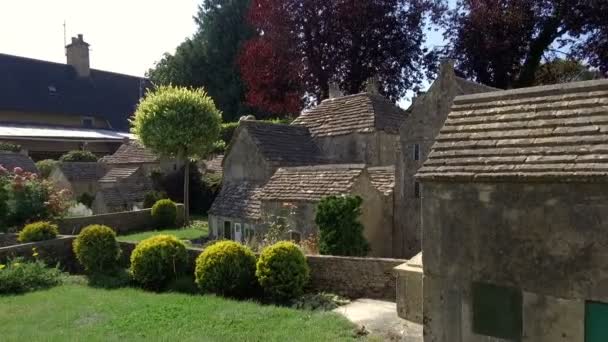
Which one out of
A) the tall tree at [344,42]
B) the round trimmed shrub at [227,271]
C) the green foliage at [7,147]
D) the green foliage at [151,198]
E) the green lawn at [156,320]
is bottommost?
the green lawn at [156,320]

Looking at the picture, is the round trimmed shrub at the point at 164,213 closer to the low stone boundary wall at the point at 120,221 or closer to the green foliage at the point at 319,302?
the low stone boundary wall at the point at 120,221

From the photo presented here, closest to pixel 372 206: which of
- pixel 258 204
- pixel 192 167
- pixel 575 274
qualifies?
pixel 258 204

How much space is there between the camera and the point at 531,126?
789 centimetres

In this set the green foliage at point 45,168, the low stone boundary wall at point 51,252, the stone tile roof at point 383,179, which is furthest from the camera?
the green foliage at point 45,168

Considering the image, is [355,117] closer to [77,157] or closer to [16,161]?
[16,161]

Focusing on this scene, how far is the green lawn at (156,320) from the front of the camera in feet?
31.3

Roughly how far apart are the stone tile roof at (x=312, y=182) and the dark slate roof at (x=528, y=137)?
710 centimetres

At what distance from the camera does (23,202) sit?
21047 mm

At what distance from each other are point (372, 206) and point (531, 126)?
885cm

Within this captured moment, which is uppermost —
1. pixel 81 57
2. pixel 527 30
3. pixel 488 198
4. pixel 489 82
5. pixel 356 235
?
pixel 81 57

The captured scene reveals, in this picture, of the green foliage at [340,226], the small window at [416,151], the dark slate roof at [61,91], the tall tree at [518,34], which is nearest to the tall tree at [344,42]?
the tall tree at [518,34]

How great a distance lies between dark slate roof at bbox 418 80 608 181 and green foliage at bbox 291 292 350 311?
519 centimetres

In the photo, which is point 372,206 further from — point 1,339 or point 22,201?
point 22,201

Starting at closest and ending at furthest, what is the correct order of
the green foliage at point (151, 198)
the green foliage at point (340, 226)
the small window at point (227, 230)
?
the green foliage at point (340, 226) → the small window at point (227, 230) → the green foliage at point (151, 198)
